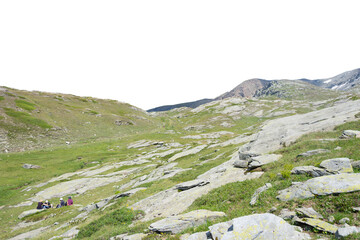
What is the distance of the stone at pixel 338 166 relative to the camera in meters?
11.7

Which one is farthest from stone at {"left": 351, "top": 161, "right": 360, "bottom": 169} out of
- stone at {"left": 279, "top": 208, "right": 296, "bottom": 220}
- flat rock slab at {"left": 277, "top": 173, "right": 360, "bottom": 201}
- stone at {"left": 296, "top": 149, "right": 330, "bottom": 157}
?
stone at {"left": 279, "top": 208, "right": 296, "bottom": 220}

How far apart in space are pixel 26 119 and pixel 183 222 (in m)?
112

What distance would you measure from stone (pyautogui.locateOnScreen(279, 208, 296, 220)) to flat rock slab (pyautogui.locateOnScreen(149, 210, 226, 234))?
3.62 meters

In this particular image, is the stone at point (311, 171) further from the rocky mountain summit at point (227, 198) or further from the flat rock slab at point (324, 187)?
the flat rock slab at point (324, 187)

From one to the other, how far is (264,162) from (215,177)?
5836mm

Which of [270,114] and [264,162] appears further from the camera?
[270,114]

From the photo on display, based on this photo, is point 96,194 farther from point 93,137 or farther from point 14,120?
point 14,120

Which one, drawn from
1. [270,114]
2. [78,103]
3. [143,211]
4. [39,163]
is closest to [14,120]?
[39,163]

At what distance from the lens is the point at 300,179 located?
42.1 ft

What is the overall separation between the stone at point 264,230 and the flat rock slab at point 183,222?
12.3 ft

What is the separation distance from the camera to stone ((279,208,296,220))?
9.58 metres

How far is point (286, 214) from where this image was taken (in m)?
9.84

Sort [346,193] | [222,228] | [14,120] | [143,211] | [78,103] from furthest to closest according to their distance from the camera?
[78,103]
[14,120]
[143,211]
[346,193]
[222,228]

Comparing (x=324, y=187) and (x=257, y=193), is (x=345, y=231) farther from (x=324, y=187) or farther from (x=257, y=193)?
(x=257, y=193)
